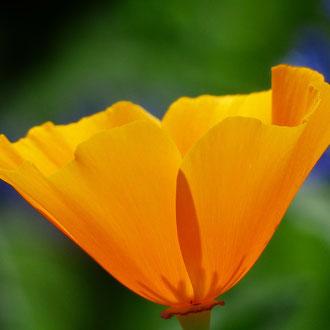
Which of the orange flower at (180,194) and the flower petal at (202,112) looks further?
the flower petal at (202,112)

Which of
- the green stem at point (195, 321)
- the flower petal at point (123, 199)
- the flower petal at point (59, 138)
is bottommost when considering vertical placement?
the green stem at point (195, 321)

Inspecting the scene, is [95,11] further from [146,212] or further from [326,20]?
[146,212]

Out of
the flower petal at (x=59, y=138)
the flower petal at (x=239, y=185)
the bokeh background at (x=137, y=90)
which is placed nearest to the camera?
the flower petal at (x=239, y=185)

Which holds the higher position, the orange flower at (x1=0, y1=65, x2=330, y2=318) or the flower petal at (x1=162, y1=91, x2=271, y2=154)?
the flower petal at (x1=162, y1=91, x2=271, y2=154)

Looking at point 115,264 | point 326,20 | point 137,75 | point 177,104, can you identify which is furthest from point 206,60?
point 115,264

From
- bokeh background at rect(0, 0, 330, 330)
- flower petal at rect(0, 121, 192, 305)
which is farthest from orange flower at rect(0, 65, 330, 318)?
bokeh background at rect(0, 0, 330, 330)

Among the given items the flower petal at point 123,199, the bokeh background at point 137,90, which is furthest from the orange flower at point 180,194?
the bokeh background at point 137,90

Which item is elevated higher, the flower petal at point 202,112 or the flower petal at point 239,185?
the flower petal at point 202,112

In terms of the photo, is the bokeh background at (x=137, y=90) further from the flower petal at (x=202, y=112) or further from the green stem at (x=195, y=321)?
the green stem at (x=195, y=321)

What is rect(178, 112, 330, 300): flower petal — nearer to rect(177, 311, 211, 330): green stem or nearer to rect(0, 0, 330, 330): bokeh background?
rect(177, 311, 211, 330): green stem
